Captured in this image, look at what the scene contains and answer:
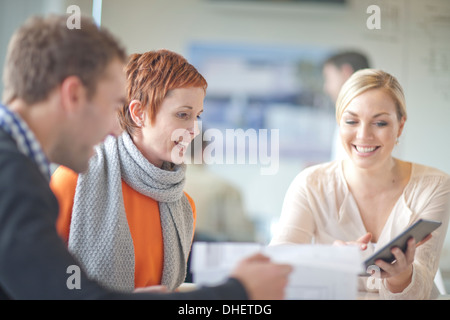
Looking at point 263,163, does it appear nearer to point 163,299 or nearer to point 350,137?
point 350,137

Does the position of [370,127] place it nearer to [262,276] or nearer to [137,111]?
[137,111]

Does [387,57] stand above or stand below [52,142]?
above

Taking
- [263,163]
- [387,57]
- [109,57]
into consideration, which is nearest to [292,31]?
[387,57]

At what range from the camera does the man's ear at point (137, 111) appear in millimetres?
1520

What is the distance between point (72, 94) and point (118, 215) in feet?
1.80

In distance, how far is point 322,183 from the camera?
1829 millimetres

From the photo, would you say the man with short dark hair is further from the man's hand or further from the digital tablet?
the digital tablet

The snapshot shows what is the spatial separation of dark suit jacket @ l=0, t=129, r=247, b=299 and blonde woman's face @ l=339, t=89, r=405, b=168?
1170mm

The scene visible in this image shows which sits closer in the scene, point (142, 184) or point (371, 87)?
point (142, 184)

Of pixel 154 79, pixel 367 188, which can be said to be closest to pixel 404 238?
pixel 367 188

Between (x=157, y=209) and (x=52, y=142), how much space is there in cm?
65

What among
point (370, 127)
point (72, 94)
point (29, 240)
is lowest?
point (29, 240)

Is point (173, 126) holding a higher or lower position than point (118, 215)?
higher

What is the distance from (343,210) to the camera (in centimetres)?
177
